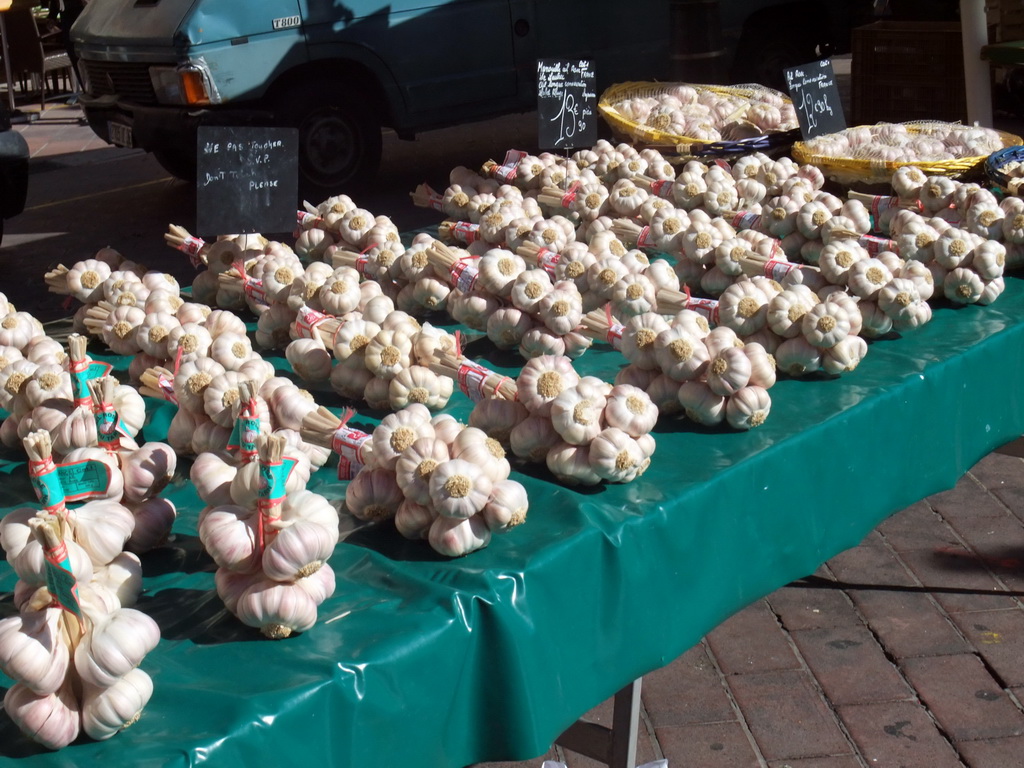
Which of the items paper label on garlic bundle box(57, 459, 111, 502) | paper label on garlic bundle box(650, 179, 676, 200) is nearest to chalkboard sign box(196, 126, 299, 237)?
paper label on garlic bundle box(650, 179, 676, 200)

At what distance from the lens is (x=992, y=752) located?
7.61ft

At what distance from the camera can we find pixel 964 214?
240 cm

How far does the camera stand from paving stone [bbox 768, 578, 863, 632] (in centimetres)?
284

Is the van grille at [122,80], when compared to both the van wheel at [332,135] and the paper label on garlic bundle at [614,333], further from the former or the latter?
the paper label on garlic bundle at [614,333]

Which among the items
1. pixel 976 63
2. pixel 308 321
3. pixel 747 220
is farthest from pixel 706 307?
pixel 976 63

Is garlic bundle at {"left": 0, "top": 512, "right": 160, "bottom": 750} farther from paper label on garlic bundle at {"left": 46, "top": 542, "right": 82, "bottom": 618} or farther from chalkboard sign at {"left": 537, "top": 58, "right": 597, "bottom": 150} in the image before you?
chalkboard sign at {"left": 537, "top": 58, "right": 597, "bottom": 150}

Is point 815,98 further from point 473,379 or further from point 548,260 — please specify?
point 473,379

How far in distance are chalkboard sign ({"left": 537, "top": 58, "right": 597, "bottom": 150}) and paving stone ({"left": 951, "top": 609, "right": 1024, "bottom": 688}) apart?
164 centimetres

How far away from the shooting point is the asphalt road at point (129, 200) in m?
6.45

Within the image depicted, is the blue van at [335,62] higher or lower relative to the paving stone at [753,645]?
higher

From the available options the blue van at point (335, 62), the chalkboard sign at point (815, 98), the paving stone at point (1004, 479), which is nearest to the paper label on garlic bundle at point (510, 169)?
the chalkboard sign at point (815, 98)

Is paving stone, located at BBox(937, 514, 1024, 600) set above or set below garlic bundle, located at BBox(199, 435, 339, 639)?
below

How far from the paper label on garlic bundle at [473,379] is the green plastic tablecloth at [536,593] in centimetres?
9

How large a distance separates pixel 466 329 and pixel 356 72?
15.9 ft
